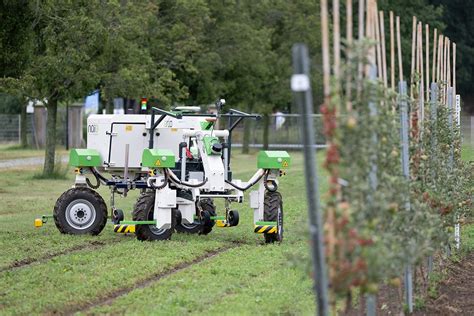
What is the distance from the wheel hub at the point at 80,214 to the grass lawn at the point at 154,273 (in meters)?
0.32

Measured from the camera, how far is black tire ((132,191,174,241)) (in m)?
17.0

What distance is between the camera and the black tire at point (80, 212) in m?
18.0

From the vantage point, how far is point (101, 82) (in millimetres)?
33094

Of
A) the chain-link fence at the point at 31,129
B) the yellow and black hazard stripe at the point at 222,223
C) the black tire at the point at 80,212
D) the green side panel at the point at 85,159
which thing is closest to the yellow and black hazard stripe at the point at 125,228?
the black tire at the point at 80,212

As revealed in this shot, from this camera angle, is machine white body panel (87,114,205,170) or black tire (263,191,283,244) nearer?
black tire (263,191,283,244)

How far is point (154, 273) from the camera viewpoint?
13.9m

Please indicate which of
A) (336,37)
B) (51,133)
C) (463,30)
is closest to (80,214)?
(336,37)

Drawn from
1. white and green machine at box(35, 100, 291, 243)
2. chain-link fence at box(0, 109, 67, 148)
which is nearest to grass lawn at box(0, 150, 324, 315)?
white and green machine at box(35, 100, 291, 243)

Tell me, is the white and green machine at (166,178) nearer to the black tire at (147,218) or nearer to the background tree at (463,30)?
the black tire at (147,218)

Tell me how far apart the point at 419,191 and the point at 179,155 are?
7.70m

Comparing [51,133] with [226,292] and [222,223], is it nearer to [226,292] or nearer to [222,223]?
[222,223]

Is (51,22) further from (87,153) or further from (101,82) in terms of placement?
(101,82)

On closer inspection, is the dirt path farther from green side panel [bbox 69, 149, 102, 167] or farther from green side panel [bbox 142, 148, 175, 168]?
green side panel [bbox 69, 149, 102, 167]

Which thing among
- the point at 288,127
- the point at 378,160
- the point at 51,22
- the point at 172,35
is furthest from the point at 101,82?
the point at 288,127
